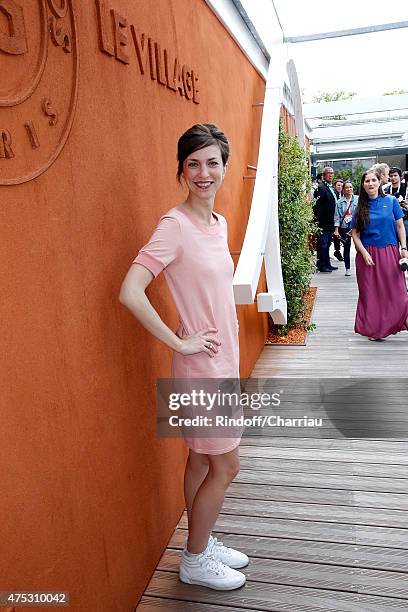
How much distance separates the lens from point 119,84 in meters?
1.87

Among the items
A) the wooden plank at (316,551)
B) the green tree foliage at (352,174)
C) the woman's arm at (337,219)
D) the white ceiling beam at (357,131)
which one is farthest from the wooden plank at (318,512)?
the green tree foliage at (352,174)

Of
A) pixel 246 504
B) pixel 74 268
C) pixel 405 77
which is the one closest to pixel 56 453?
pixel 74 268

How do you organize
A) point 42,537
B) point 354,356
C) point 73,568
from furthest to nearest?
point 354,356 → point 73,568 → point 42,537

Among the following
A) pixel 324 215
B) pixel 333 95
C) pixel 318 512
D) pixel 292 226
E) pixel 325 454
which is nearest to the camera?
pixel 318 512

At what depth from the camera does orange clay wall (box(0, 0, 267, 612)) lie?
1.31 metres

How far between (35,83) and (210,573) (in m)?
1.88

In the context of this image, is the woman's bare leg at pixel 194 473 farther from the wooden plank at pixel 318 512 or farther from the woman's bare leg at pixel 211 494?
the wooden plank at pixel 318 512

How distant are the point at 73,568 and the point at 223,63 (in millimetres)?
3254

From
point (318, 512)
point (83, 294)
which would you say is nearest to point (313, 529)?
point (318, 512)

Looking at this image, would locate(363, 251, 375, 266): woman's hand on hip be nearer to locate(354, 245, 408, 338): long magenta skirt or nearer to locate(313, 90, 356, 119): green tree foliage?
locate(354, 245, 408, 338): long magenta skirt

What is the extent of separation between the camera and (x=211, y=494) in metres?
2.03

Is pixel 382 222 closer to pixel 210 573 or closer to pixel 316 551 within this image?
pixel 316 551

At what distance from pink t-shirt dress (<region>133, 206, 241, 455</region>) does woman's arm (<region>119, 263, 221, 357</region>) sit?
0.15 feet

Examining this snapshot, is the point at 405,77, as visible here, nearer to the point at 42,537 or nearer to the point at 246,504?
the point at 246,504
